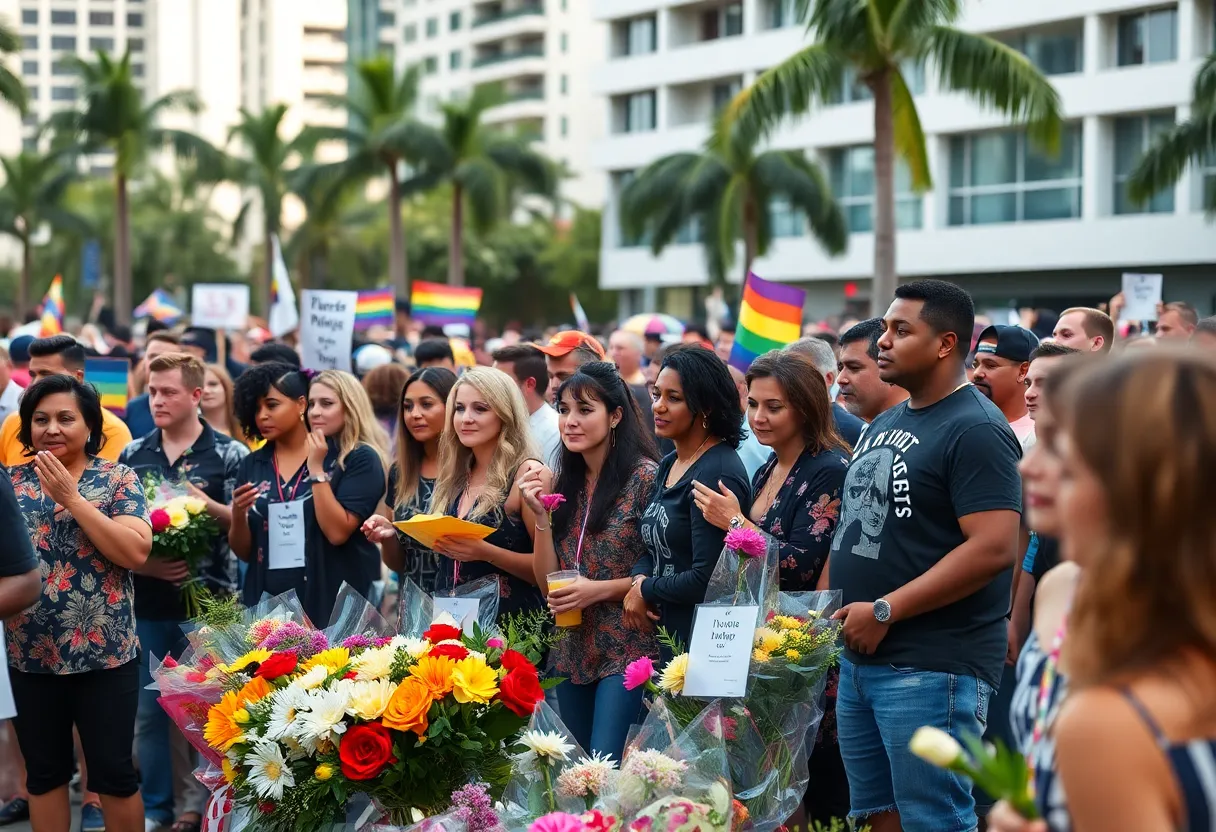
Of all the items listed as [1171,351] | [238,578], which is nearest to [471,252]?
[238,578]

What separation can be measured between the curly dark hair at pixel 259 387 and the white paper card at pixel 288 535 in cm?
58

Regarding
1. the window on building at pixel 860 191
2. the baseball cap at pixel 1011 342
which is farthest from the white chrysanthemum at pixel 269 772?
the window on building at pixel 860 191

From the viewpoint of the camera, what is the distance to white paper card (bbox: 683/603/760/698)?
4.34 m

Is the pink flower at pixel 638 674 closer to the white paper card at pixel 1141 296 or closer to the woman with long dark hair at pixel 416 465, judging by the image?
the woman with long dark hair at pixel 416 465

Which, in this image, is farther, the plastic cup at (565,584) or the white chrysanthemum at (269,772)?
the plastic cup at (565,584)

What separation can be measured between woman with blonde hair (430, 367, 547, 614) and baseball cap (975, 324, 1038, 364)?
6.57ft

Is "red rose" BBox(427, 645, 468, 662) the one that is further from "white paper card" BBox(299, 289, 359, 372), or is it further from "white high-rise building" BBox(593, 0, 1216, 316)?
"white high-rise building" BBox(593, 0, 1216, 316)

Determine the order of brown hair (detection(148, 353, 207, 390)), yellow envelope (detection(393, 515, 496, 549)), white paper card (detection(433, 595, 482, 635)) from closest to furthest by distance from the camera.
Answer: white paper card (detection(433, 595, 482, 635)) < yellow envelope (detection(393, 515, 496, 549)) < brown hair (detection(148, 353, 207, 390))

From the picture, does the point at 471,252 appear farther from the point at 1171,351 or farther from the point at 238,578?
the point at 1171,351

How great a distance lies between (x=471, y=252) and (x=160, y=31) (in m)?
57.4

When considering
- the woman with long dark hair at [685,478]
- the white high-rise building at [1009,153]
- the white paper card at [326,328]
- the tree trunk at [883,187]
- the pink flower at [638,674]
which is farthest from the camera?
the white high-rise building at [1009,153]

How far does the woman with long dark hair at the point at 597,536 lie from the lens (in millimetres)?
5492

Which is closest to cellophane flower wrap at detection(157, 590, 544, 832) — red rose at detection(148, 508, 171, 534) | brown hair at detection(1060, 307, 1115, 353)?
red rose at detection(148, 508, 171, 534)

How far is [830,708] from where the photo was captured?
5.43m
